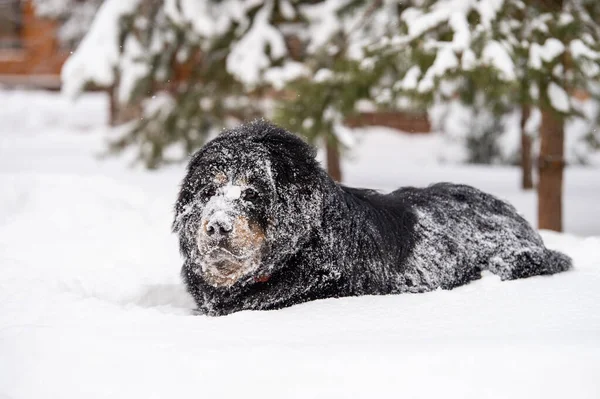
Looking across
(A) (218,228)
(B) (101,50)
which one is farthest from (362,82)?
(B) (101,50)

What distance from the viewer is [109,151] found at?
10109 mm

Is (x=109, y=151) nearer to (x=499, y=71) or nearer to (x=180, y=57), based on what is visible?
(x=180, y=57)

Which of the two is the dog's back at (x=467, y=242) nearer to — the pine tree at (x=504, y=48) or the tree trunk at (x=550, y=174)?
the pine tree at (x=504, y=48)

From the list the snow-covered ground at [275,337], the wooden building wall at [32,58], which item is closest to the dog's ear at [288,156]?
the snow-covered ground at [275,337]

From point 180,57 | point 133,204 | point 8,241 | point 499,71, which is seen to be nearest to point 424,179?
point 180,57

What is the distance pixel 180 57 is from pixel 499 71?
230 inches

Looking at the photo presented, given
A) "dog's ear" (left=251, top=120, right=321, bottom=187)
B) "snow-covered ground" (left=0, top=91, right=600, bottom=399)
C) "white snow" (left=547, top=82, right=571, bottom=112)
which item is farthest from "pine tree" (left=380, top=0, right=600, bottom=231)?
"dog's ear" (left=251, top=120, right=321, bottom=187)

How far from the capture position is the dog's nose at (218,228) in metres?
3.06

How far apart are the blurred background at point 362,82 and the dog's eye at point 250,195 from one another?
224 centimetres

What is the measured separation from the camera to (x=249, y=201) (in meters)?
3.29

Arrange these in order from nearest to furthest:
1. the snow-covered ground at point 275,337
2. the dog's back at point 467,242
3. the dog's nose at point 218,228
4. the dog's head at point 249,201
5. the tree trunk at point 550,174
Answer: the snow-covered ground at point 275,337, the dog's nose at point 218,228, the dog's head at point 249,201, the dog's back at point 467,242, the tree trunk at point 550,174

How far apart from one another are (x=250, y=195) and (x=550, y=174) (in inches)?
168

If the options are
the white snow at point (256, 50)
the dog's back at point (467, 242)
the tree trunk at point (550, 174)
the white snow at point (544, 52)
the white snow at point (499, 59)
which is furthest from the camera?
the white snow at point (256, 50)

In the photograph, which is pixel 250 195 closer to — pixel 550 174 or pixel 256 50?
pixel 550 174
